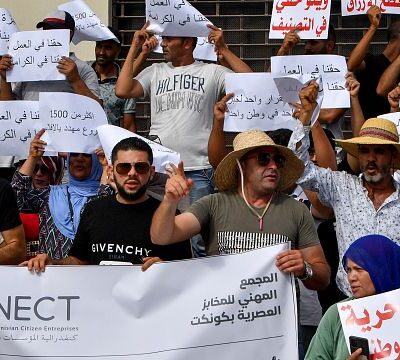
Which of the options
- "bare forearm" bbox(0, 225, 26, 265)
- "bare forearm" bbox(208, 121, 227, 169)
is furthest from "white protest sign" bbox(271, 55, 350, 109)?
"bare forearm" bbox(0, 225, 26, 265)

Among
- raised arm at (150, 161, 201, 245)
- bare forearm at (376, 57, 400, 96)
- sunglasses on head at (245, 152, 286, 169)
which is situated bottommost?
raised arm at (150, 161, 201, 245)

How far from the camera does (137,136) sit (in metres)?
7.28

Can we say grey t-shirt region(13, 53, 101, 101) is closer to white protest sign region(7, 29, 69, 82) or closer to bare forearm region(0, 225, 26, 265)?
white protest sign region(7, 29, 69, 82)

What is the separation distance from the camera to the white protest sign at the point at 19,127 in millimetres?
8398

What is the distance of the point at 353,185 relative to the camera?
6.90m

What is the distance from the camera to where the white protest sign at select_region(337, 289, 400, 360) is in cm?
531

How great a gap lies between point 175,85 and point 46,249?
5.20 feet

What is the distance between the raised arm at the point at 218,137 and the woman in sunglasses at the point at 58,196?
0.74m

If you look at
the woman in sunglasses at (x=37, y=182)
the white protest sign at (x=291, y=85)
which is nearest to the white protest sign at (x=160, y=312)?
the woman in sunglasses at (x=37, y=182)

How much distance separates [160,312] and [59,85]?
306 cm

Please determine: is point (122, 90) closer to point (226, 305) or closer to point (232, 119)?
point (232, 119)

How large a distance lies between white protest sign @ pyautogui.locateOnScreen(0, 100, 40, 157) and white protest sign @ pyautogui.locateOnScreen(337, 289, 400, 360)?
3619 mm

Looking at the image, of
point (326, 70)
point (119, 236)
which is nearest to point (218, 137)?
point (326, 70)

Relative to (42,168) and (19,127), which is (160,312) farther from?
(19,127)
